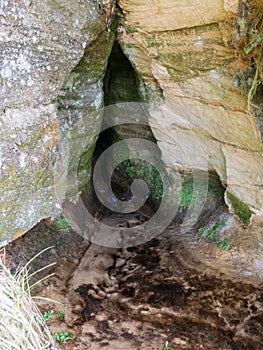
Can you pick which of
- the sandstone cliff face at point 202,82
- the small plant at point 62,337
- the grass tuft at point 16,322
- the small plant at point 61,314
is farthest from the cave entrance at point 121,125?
the grass tuft at point 16,322

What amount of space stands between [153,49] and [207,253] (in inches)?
98.1

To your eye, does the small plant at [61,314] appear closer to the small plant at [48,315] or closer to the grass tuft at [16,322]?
the small plant at [48,315]

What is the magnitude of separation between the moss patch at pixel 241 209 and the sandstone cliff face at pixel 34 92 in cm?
202

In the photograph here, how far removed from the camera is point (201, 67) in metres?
4.00

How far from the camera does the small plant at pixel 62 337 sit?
3471 mm

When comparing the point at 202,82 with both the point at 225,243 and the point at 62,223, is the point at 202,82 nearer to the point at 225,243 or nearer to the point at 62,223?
the point at 225,243

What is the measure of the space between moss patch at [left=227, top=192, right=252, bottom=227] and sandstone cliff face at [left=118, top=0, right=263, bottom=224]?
0.01 metres

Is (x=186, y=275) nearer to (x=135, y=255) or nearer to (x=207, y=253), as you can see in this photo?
(x=207, y=253)

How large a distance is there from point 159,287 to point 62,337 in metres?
1.26

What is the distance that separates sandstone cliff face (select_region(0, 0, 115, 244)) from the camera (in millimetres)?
3367

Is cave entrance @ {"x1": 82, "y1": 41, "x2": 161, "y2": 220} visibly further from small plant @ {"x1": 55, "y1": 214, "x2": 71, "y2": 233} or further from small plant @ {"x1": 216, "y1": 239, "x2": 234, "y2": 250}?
small plant @ {"x1": 216, "y1": 239, "x2": 234, "y2": 250}

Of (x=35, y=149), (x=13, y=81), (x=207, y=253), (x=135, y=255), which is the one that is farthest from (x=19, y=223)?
(x=207, y=253)

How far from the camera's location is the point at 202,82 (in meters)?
4.07

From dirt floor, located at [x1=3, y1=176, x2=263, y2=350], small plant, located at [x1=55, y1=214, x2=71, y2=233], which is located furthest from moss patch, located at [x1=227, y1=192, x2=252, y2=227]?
small plant, located at [x1=55, y1=214, x2=71, y2=233]
